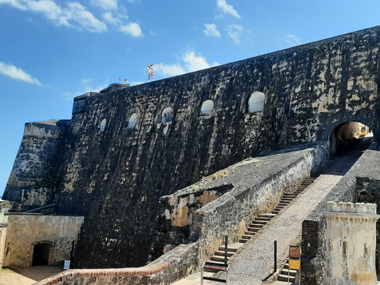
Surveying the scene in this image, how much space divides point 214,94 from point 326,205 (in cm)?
1041

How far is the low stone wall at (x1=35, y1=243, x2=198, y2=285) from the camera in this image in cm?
558

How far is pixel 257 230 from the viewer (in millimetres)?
8695

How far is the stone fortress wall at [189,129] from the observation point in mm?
12430

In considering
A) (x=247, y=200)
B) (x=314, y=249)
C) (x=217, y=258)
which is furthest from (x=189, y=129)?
(x=314, y=249)

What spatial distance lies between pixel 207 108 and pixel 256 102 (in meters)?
2.46

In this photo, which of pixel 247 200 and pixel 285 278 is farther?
pixel 247 200

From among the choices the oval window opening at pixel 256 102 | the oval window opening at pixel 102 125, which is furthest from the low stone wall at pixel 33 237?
the oval window opening at pixel 256 102

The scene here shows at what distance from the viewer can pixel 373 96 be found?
11680 millimetres

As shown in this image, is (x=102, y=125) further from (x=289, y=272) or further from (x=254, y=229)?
(x=289, y=272)

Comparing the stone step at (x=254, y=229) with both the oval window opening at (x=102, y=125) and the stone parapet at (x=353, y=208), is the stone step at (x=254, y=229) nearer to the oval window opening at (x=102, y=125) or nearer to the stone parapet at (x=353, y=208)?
the stone parapet at (x=353, y=208)

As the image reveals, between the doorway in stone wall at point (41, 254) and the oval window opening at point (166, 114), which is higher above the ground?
the oval window opening at point (166, 114)

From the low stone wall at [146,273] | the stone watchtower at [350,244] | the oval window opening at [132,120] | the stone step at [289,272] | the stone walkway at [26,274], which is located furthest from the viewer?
the oval window opening at [132,120]

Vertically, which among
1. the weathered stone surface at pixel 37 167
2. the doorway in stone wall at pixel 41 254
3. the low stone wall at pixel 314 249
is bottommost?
the doorway in stone wall at pixel 41 254

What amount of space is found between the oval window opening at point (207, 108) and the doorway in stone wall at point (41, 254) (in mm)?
9179
